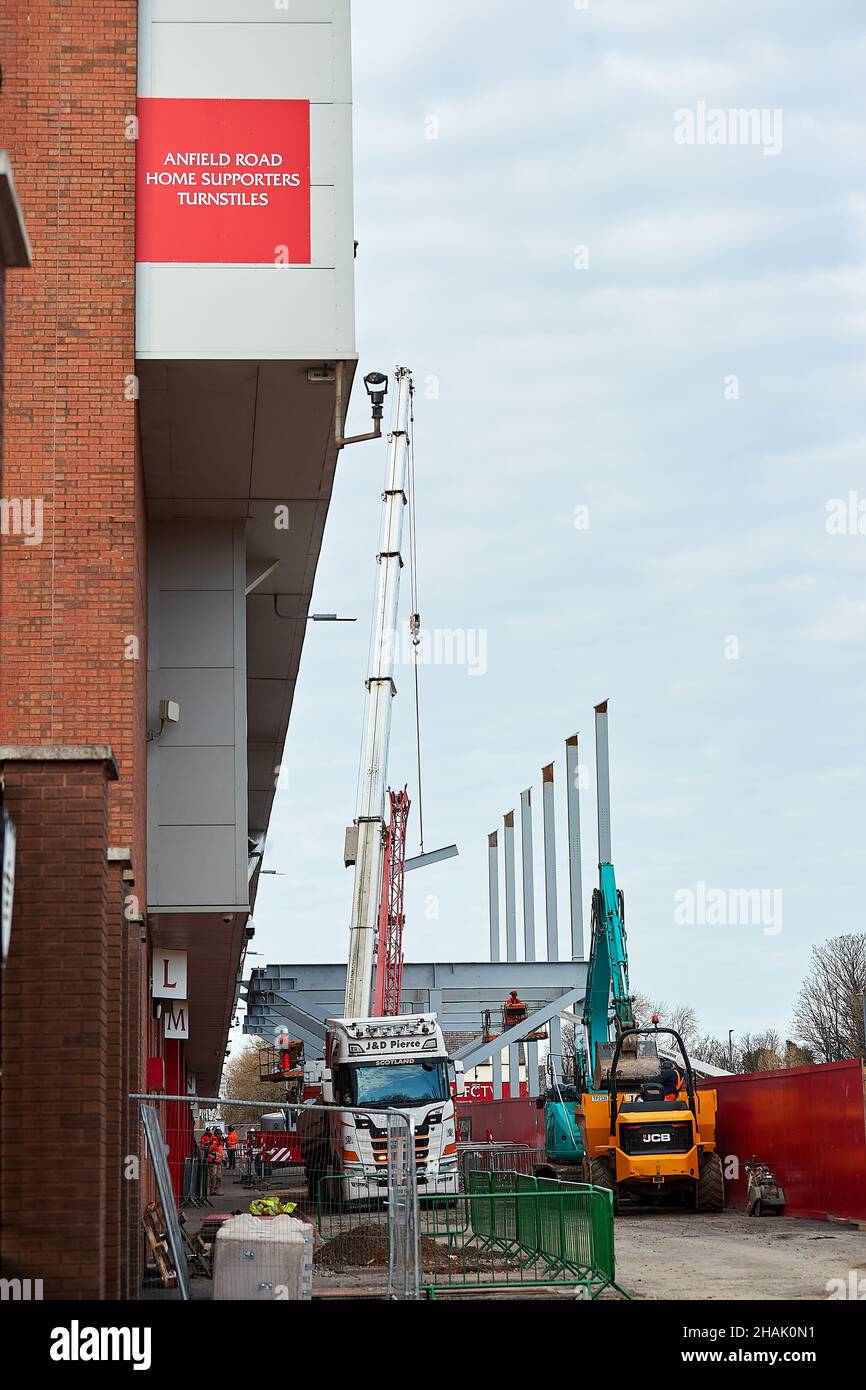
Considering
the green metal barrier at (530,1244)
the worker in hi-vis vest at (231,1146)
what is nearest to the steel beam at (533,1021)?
the worker in hi-vis vest at (231,1146)

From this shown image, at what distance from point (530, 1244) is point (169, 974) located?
26.1 feet

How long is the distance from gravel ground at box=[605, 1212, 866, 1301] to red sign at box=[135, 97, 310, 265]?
11835 millimetres

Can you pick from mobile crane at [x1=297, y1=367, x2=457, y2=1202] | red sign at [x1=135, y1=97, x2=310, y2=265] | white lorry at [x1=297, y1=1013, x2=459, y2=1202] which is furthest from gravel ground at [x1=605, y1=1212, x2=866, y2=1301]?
red sign at [x1=135, y1=97, x2=310, y2=265]

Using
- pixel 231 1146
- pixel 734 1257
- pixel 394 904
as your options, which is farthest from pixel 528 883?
pixel 734 1257

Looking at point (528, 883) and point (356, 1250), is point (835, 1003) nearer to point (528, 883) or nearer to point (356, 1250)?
point (528, 883)

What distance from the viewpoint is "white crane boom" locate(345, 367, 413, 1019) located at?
3369cm

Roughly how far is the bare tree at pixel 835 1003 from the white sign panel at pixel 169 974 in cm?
7047

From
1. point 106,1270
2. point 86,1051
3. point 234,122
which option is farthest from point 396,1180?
point 234,122

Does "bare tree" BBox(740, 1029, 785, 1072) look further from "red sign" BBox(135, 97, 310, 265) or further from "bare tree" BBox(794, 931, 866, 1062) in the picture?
"red sign" BBox(135, 97, 310, 265)

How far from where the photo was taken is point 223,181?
18656 mm

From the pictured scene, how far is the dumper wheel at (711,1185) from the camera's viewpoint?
89.5 ft

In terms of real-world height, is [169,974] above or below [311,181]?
below

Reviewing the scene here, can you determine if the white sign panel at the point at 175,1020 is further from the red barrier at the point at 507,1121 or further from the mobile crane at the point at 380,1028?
the red barrier at the point at 507,1121
